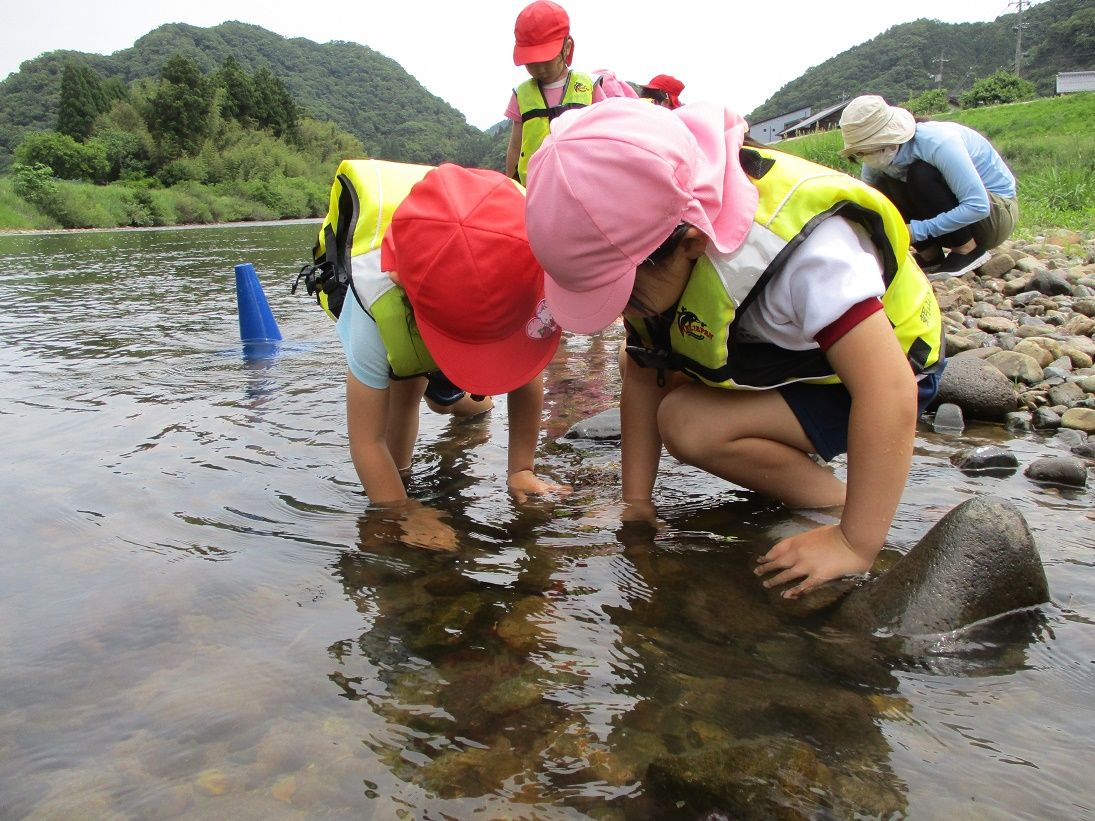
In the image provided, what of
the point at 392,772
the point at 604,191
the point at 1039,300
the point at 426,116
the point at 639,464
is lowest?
the point at 392,772

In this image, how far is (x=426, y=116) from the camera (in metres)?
122

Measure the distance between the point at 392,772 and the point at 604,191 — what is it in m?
1.12

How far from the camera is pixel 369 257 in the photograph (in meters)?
2.47

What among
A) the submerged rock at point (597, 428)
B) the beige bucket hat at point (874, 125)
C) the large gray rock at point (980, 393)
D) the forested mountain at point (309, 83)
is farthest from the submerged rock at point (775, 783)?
the forested mountain at point (309, 83)

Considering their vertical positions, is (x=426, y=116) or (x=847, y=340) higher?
(x=426, y=116)

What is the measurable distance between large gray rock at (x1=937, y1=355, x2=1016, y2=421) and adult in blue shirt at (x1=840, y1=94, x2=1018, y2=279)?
1.35 metres

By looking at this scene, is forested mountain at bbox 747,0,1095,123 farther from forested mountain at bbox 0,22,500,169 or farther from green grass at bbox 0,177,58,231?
green grass at bbox 0,177,58,231

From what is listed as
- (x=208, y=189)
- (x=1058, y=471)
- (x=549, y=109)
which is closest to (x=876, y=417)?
(x=1058, y=471)

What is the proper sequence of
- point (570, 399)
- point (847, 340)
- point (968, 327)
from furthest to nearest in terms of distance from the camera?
point (968, 327) → point (570, 399) → point (847, 340)

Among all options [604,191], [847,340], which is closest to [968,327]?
[847,340]

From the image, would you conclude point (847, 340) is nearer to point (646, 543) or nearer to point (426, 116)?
point (646, 543)

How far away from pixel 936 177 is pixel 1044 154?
16990mm

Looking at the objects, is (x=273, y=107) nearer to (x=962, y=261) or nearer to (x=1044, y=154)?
(x=1044, y=154)

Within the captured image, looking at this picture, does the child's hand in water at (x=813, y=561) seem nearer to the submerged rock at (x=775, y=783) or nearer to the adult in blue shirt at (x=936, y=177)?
the submerged rock at (x=775, y=783)
